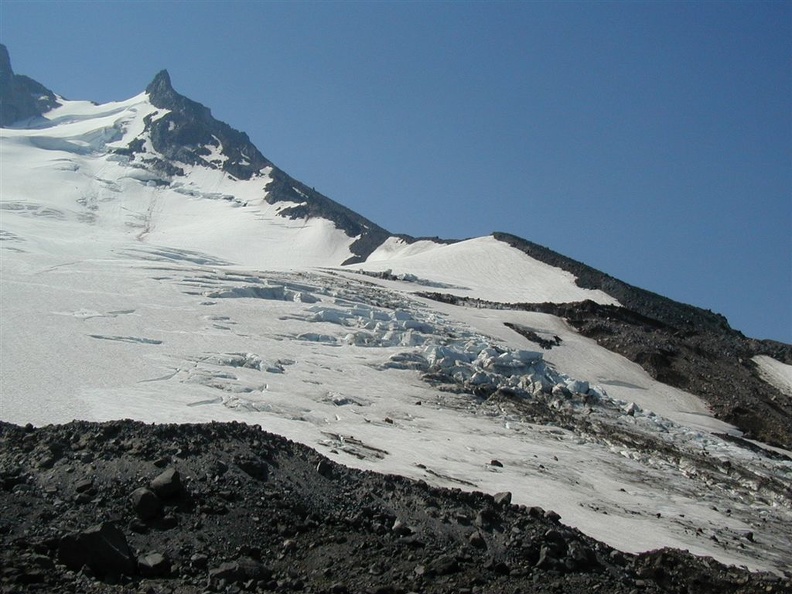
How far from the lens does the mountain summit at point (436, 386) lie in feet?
42.1

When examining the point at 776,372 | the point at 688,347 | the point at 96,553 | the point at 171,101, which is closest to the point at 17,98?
the point at 171,101

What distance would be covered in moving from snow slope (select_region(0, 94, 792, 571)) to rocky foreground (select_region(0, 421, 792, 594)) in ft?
9.96

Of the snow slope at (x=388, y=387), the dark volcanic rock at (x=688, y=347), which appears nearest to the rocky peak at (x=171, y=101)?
the snow slope at (x=388, y=387)

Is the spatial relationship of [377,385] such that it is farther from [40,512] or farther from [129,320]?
[40,512]

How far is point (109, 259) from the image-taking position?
37.7 meters

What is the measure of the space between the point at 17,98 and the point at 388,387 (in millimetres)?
129371

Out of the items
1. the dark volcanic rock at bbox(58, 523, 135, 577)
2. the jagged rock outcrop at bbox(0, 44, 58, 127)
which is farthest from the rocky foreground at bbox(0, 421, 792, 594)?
the jagged rock outcrop at bbox(0, 44, 58, 127)

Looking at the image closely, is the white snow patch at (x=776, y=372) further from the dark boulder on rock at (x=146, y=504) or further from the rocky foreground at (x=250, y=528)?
the dark boulder on rock at (x=146, y=504)

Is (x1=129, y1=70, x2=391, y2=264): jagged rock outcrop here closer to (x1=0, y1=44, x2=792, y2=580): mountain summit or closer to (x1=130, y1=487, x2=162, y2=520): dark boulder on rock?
(x1=0, y1=44, x2=792, y2=580): mountain summit

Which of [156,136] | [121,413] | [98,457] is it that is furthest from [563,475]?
[156,136]

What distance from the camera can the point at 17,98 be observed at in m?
129

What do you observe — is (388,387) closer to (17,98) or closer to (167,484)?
(167,484)

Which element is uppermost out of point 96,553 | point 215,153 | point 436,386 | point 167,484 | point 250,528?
point 215,153

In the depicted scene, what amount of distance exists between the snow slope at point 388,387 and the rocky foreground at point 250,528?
3034 mm
